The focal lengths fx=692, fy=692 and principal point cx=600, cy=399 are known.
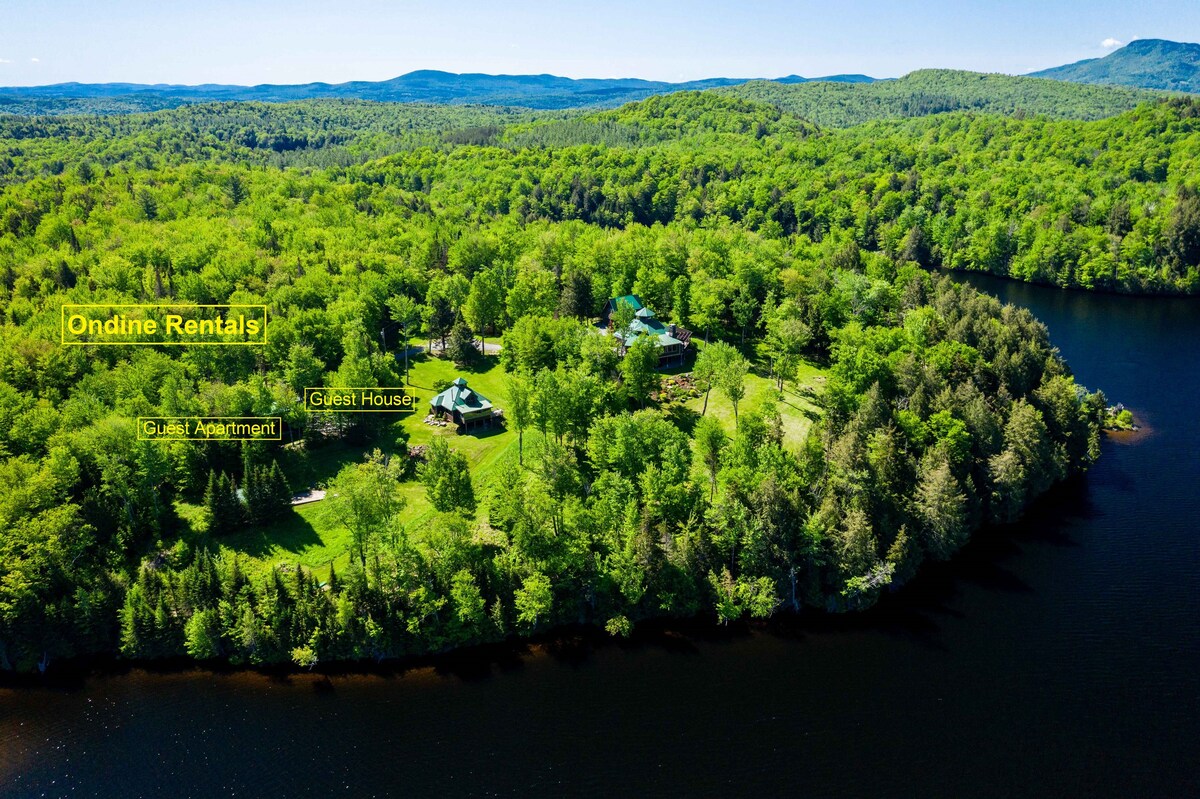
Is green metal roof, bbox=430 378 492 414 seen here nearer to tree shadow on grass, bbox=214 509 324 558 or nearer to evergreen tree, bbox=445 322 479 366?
evergreen tree, bbox=445 322 479 366

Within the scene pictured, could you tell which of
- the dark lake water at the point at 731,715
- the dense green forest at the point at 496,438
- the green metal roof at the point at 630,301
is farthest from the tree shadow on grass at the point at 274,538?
the green metal roof at the point at 630,301

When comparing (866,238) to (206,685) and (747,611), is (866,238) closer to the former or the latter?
(747,611)

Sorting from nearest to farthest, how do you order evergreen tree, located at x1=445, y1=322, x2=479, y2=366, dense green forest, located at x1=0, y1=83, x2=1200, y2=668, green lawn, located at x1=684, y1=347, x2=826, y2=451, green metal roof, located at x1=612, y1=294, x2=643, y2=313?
dense green forest, located at x1=0, y1=83, x2=1200, y2=668 → green lawn, located at x1=684, y1=347, x2=826, y2=451 → evergreen tree, located at x1=445, y1=322, x2=479, y2=366 → green metal roof, located at x1=612, y1=294, x2=643, y2=313

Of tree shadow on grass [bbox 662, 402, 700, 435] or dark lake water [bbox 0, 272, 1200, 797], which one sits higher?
tree shadow on grass [bbox 662, 402, 700, 435]

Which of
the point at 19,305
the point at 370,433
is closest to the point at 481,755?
the point at 370,433

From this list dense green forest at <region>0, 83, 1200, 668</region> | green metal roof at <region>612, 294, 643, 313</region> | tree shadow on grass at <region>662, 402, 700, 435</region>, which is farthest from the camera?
green metal roof at <region>612, 294, 643, 313</region>

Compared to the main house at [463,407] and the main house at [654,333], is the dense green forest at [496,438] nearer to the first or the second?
the main house at [463,407]

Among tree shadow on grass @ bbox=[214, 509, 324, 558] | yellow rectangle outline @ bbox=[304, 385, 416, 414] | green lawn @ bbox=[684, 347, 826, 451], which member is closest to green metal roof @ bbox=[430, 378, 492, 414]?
yellow rectangle outline @ bbox=[304, 385, 416, 414]
